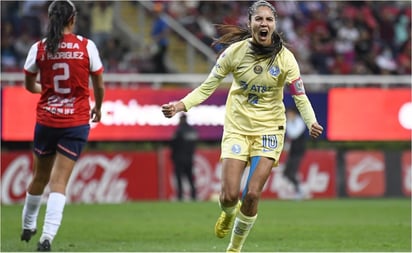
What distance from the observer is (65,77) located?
11359 mm

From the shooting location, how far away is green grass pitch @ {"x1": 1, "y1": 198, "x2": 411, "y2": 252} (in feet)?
41.1

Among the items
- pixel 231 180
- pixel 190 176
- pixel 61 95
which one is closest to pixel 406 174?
pixel 190 176

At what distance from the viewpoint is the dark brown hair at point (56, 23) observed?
37.0 feet

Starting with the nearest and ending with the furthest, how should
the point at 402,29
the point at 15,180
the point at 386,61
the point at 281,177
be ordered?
the point at 15,180
the point at 281,177
the point at 386,61
the point at 402,29

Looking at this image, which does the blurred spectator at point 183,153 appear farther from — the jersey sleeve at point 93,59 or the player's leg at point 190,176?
the jersey sleeve at point 93,59

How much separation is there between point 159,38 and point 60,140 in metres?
16.1

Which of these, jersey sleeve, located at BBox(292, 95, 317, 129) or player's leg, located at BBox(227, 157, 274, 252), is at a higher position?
jersey sleeve, located at BBox(292, 95, 317, 129)

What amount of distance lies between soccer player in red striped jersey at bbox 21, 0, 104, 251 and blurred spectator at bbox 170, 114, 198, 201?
13.6 metres

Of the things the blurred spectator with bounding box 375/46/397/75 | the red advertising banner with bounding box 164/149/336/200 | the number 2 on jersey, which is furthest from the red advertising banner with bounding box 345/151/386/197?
the number 2 on jersey

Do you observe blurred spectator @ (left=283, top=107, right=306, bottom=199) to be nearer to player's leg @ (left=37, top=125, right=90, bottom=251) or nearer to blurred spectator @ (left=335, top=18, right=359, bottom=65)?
blurred spectator @ (left=335, top=18, right=359, bottom=65)

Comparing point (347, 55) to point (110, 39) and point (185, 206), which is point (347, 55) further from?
point (185, 206)

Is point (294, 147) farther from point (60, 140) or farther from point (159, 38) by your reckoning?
point (60, 140)

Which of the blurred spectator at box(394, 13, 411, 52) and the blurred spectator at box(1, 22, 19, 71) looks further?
the blurred spectator at box(394, 13, 411, 52)

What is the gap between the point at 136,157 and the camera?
85.1 feet
